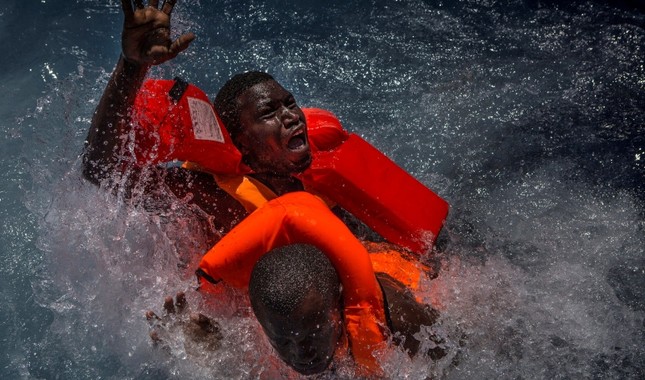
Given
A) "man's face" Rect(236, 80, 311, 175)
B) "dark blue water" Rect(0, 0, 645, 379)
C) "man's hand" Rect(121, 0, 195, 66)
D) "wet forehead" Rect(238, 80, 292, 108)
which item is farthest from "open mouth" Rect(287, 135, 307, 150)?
"man's hand" Rect(121, 0, 195, 66)

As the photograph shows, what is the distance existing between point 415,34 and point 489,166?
117cm

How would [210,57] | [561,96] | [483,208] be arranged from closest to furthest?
[483,208] < [561,96] < [210,57]

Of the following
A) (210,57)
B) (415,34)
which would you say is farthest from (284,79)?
(415,34)

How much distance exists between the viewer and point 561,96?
423cm

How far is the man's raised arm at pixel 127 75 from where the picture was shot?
83.9 inches

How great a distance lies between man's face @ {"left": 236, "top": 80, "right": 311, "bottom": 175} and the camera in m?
2.91

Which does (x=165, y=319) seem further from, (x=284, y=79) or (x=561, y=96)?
(x=561, y=96)

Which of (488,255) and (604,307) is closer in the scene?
(604,307)

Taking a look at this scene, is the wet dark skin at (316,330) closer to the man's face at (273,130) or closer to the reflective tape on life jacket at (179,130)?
the man's face at (273,130)

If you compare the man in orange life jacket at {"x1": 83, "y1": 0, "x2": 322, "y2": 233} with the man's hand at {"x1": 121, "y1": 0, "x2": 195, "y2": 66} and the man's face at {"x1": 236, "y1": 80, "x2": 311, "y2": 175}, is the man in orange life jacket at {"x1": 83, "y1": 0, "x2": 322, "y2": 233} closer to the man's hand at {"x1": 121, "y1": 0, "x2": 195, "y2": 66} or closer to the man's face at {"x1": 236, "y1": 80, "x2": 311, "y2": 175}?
the man's face at {"x1": 236, "y1": 80, "x2": 311, "y2": 175}

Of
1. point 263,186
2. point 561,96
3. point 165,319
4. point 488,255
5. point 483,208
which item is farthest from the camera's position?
point 561,96

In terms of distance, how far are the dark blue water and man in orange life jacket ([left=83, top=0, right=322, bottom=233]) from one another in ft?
0.54

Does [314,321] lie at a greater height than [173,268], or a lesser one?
greater

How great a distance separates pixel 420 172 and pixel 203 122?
1632 millimetres
